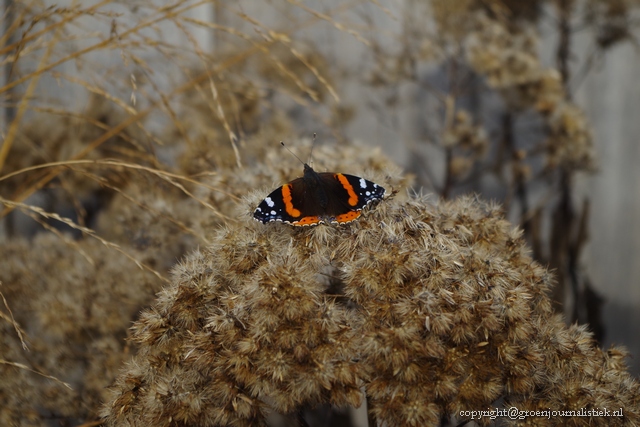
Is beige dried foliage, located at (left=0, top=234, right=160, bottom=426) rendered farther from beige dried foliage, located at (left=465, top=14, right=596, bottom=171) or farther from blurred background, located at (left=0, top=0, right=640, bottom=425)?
beige dried foliage, located at (left=465, top=14, right=596, bottom=171)

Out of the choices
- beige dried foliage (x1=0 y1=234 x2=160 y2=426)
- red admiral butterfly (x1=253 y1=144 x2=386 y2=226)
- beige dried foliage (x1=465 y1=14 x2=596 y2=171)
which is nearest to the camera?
red admiral butterfly (x1=253 y1=144 x2=386 y2=226)

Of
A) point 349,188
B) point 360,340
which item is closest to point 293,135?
point 349,188

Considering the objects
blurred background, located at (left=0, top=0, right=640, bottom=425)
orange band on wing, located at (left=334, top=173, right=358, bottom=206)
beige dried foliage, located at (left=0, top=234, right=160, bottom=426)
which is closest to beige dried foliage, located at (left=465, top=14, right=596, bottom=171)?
blurred background, located at (left=0, top=0, right=640, bottom=425)

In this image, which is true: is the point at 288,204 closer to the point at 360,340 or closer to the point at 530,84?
the point at 360,340

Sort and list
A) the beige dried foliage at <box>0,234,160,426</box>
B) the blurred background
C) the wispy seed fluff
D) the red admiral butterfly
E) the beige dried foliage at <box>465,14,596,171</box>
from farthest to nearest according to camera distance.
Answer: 1. the beige dried foliage at <box>465,14,596,171</box>
2. the blurred background
3. the beige dried foliage at <box>0,234,160,426</box>
4. the red admiral butterfly
5. the wispy seed fluff

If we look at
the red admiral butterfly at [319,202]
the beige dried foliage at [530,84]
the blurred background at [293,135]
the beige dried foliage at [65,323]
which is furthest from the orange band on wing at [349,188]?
the beige dried foliage at [530,84]

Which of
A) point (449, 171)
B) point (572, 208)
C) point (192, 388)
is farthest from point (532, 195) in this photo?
point (192, 388)
